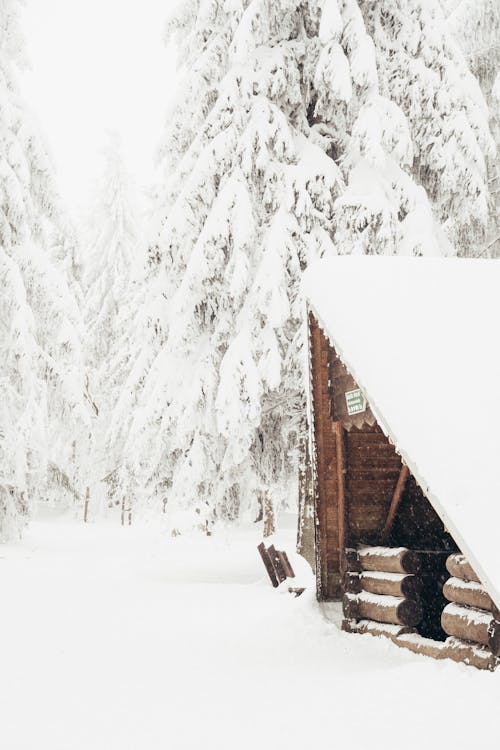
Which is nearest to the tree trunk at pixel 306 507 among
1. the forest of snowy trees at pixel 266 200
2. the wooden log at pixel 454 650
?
the forest of snowy trees at pixel 266 200

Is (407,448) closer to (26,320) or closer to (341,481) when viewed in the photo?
(341,481)

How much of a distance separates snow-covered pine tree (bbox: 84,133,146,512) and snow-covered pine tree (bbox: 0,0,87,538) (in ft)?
28.8

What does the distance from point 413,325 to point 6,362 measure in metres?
11.0

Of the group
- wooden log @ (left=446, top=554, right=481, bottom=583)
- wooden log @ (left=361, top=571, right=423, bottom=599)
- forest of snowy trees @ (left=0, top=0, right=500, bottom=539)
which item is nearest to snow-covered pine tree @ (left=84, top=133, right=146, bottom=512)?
forest of snowy trees @ (left=0, top=0, right=500, bottom=539)

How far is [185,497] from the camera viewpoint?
11734 millimetres

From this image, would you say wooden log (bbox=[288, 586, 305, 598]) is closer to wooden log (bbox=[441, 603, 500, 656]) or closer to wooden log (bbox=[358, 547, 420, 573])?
wooden log (bbox=[358, 547, 420, 573])

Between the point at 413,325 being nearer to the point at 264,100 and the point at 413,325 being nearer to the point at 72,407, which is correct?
the point at 264,100

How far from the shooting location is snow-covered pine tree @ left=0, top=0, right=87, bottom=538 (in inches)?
575

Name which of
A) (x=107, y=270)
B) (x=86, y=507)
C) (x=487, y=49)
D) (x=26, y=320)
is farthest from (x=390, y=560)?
(x=86, y=507)

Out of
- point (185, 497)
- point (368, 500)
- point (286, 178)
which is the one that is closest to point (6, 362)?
point (185, 497)

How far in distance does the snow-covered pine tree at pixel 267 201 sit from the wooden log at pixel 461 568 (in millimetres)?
4889

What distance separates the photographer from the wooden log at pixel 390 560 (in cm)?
733

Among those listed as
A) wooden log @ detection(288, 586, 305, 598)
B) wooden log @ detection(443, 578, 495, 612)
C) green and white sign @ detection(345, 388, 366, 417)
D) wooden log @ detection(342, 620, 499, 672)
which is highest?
green and white sign @ detection(345, 388, 366, 417)

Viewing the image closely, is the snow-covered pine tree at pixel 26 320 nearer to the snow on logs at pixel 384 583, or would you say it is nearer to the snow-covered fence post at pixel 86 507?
the snow on logs at pixel 384 583
